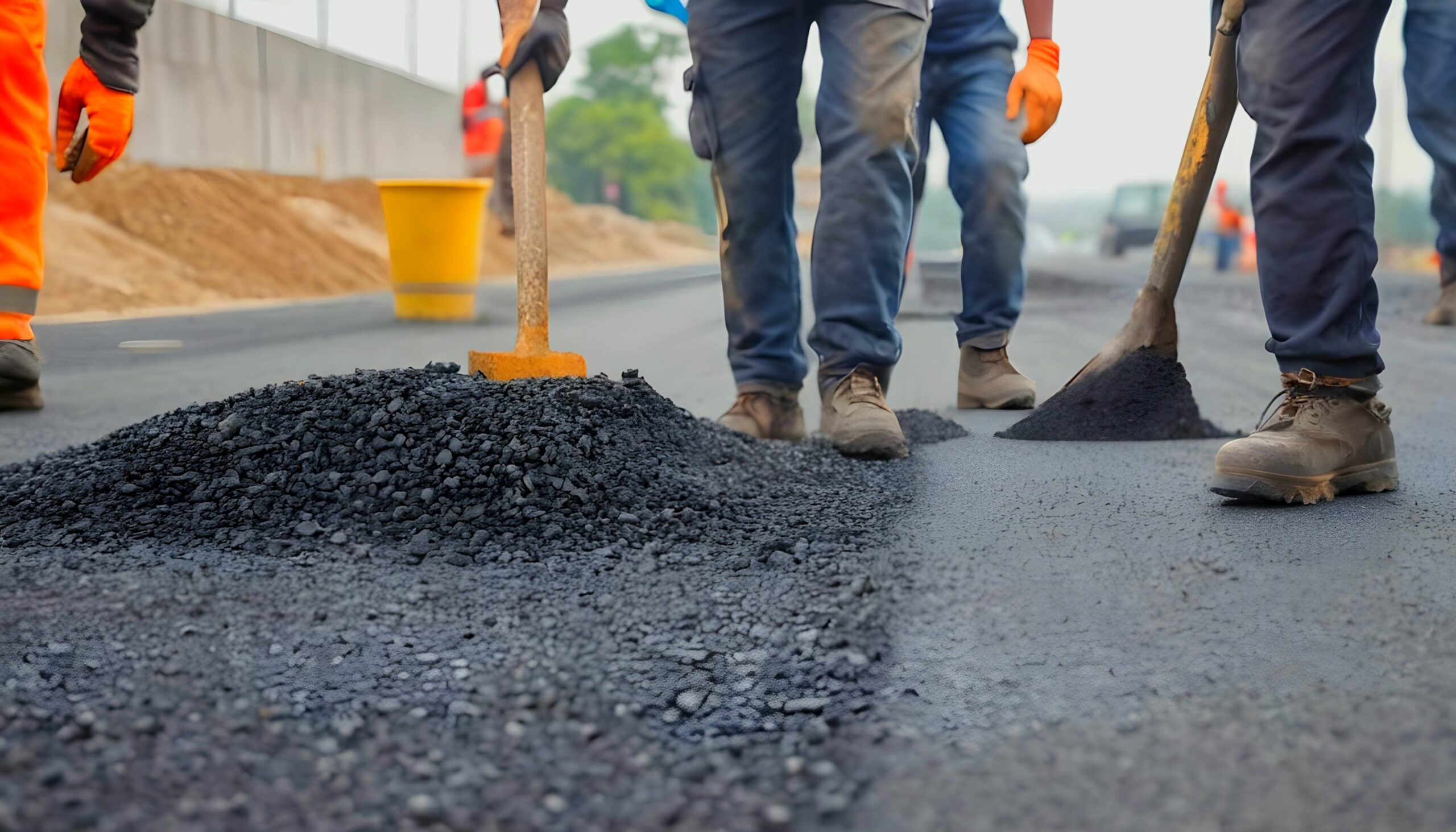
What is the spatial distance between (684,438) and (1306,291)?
110 cm

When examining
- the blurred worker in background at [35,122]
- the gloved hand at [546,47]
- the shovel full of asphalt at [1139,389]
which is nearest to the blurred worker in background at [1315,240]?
the shovel full of asphalt at [1139,389]

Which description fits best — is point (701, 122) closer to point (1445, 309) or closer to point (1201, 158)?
point (1201, 158)

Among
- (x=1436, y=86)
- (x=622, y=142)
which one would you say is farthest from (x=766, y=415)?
(x=622, y=142)

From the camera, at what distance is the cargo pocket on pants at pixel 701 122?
248 centimetres

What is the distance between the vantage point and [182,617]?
4.37 ft

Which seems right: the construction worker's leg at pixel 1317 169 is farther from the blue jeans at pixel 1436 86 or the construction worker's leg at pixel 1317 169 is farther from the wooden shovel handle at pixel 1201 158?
the blue jeans at pixel 1436 86

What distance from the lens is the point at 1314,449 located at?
1.82 metres

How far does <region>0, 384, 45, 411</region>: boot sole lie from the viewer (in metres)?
2.98

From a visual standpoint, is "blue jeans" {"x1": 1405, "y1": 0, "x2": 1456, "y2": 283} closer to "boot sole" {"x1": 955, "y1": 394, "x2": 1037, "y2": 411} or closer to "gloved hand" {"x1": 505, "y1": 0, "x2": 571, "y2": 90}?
"boot sole" {"x1": 955, "y1": 394, "x2": 1037, "y2": 411}

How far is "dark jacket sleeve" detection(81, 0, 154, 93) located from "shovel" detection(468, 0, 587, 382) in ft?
3.33

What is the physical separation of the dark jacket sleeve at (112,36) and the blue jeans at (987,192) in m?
2.12

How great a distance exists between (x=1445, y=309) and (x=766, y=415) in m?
4.22

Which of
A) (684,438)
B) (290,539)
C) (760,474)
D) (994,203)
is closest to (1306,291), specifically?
(760,474)

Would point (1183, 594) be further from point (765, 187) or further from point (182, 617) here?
point (765, 187)
